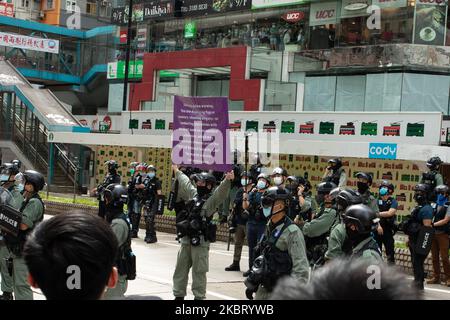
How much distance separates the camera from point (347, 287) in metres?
1.69

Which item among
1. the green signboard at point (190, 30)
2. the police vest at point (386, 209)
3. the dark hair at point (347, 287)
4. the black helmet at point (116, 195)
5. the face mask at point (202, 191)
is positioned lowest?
the police vest at point (386, 209)

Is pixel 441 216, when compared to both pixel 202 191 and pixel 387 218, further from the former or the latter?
pixel 202 191

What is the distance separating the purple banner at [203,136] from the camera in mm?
10297

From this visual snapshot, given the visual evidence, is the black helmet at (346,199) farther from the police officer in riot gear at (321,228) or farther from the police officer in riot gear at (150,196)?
the police officer in riot gear at (150,196)

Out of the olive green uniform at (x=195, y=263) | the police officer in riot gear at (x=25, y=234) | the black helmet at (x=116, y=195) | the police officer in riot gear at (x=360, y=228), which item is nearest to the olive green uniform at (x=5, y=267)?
the police officer in riot gear at (x=25, y=234)

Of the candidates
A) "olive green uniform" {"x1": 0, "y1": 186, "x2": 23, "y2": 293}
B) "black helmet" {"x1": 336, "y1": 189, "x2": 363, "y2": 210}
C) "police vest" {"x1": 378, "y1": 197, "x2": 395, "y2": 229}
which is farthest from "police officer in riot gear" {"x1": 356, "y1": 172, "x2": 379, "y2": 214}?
"olive green uniform" {"x1": 0, "y1": 186, "x2": 23, "y2": 293}

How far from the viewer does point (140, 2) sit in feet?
125

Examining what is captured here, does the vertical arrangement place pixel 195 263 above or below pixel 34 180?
below

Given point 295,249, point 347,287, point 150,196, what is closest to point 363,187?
point 295,249

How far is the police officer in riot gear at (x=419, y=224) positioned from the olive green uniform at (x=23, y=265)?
5613 mm

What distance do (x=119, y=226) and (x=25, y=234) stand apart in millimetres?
1577

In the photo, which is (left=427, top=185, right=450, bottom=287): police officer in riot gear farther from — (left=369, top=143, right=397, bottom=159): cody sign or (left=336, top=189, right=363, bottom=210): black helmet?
(left=336, top=189, right=363, bottom=210): black helmet

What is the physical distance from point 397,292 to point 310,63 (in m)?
27.8
